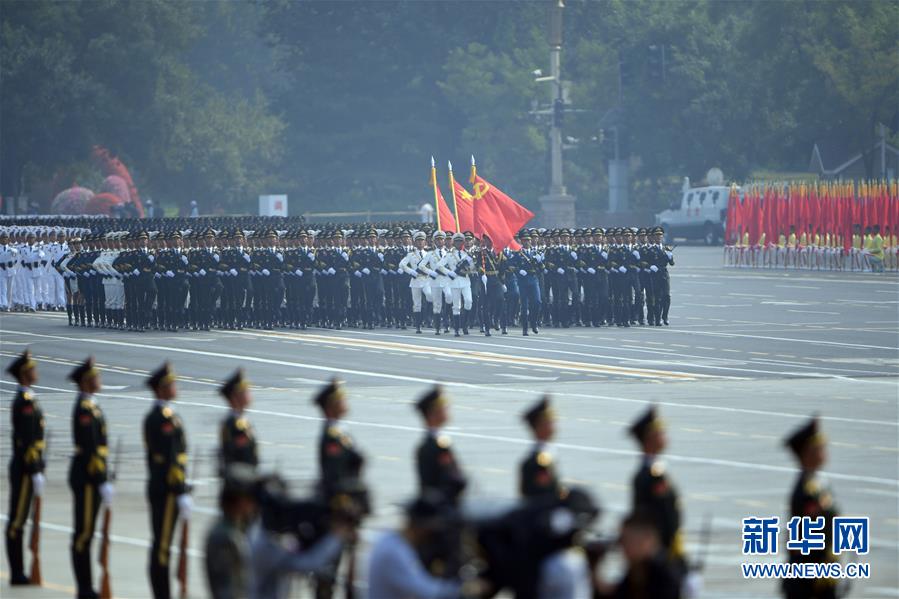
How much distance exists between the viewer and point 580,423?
22547 mm

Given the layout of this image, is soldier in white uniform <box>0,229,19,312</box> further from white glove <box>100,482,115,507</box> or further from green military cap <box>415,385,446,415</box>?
green military cap <box>415,385,446,415</box>

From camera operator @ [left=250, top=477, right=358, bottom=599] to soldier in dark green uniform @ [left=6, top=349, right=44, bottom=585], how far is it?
4.84 meters

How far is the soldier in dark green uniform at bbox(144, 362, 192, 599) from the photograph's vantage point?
12.6 meters

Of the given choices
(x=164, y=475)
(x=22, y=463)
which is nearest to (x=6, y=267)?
(x=22, y=463)

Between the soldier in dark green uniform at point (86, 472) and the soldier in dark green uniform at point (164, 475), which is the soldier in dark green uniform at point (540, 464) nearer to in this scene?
the soldier in dark green uniform at point (164, 475)

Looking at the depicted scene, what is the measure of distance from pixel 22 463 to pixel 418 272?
22.7m

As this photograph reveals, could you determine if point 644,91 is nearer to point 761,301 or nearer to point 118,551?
point 761,301

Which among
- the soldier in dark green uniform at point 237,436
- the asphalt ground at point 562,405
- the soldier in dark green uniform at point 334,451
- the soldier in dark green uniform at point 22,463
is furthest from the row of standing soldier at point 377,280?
the soldier in dark green uniform at point 334,451

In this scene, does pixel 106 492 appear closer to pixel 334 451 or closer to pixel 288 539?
pixel 334 451

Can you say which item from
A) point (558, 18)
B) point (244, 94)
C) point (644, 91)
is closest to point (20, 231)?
point (558, 18)

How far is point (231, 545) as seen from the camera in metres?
9.02

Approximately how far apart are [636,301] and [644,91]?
54209 mm

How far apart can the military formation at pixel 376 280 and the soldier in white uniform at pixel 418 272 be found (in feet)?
0.09

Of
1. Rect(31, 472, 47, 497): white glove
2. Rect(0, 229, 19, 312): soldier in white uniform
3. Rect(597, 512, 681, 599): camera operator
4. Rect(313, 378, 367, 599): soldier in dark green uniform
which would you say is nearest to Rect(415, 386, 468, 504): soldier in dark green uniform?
Rect(313, 378, 367, 599): soldier in dark green uniform
